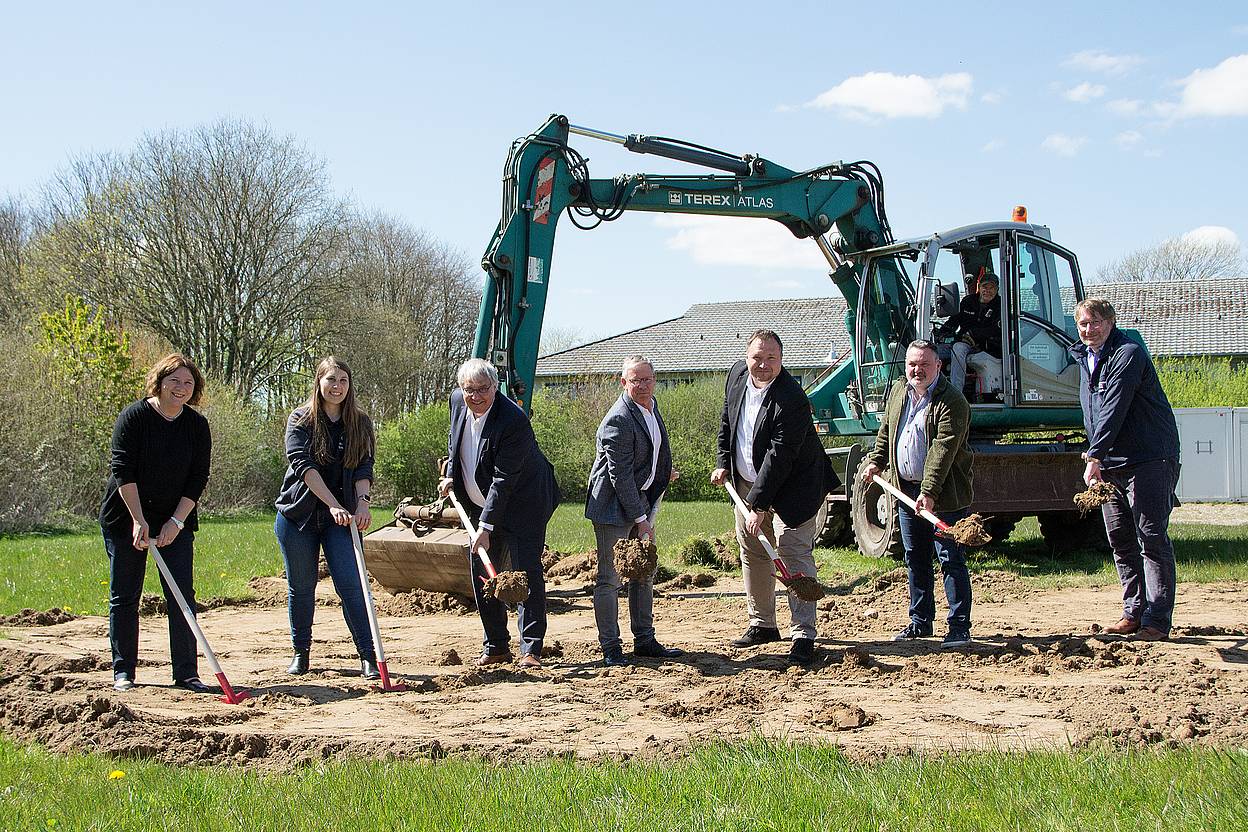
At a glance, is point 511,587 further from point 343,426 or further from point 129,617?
point 129,617

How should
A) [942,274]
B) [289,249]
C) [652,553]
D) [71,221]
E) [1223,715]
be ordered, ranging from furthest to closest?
[289,249] < [71,221] < [942,274] < [652,553] < [1223,715]

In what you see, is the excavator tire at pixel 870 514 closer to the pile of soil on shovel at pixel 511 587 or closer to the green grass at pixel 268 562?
the green grass at pixel 268 562

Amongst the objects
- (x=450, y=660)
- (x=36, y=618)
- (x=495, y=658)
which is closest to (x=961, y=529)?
(x=495, y=658)

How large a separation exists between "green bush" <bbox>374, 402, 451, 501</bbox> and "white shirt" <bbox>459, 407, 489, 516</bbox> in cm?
2312

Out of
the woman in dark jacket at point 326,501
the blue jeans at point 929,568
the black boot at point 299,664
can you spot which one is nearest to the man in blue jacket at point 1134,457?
the blue jeans at point 929,568

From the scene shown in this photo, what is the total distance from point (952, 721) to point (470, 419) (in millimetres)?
3327

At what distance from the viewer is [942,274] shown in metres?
12.0

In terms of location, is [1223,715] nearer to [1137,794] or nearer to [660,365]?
[1137,794]

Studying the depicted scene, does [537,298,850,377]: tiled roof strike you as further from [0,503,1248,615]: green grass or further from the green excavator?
the green excavator

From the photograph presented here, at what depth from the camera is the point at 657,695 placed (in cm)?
612

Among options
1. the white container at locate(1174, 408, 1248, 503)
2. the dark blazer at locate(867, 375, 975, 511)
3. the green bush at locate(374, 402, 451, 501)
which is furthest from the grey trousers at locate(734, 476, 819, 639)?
the green bush at locate(374, 402, 451, 501)

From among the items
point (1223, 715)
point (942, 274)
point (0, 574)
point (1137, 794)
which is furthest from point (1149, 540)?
point (0, 574)

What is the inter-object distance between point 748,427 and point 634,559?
118 cm

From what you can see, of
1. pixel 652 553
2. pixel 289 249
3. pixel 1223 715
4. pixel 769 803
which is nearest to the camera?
pixel 769 803
